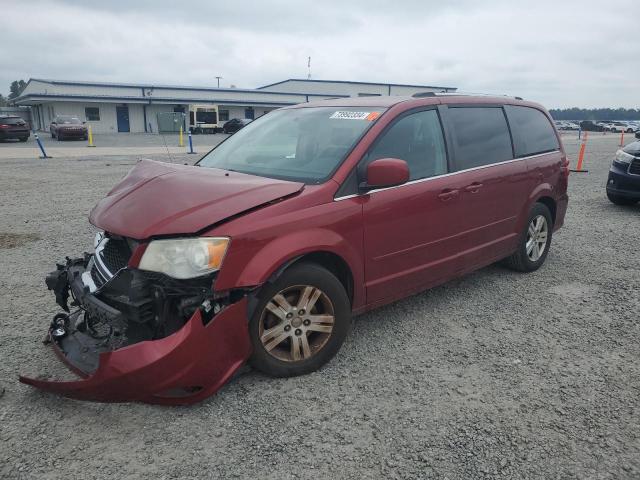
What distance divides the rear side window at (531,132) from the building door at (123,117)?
50.6 metres

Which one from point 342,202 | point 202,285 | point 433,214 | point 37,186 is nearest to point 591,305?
point 433,214

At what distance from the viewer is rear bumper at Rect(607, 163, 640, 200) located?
8539 millimetres

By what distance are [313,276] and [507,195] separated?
2515 millimetres

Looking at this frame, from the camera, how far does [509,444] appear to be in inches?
101

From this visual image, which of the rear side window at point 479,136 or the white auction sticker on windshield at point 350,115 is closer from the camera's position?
the white auction sticker on windshield at point 350,115

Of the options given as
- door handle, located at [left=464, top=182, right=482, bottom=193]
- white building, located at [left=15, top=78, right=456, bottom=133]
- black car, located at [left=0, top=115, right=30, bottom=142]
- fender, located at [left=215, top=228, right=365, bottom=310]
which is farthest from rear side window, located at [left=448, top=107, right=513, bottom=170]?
white building, located at [left=15, top=78, right=456, bottom=133]

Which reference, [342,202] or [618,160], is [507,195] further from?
[618,160]

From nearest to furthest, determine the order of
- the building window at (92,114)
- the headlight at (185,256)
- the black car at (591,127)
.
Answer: the headlight at (185,256), the building window at (92,114), the black car at (591,127)

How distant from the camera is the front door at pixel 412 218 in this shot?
346 centimetres

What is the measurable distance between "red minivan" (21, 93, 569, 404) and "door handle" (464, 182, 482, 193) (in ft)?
0.11

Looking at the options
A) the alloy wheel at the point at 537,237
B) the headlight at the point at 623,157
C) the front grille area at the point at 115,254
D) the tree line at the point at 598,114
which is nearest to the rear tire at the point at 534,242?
the alloy wheel at the point at 537,237

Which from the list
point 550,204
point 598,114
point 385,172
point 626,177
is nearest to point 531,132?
point 550,204

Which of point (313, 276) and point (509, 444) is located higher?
point (313, 276)

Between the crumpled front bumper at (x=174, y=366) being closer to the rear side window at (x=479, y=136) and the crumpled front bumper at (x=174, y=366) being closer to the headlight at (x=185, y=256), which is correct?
the headlight at (x=185, y=256)
